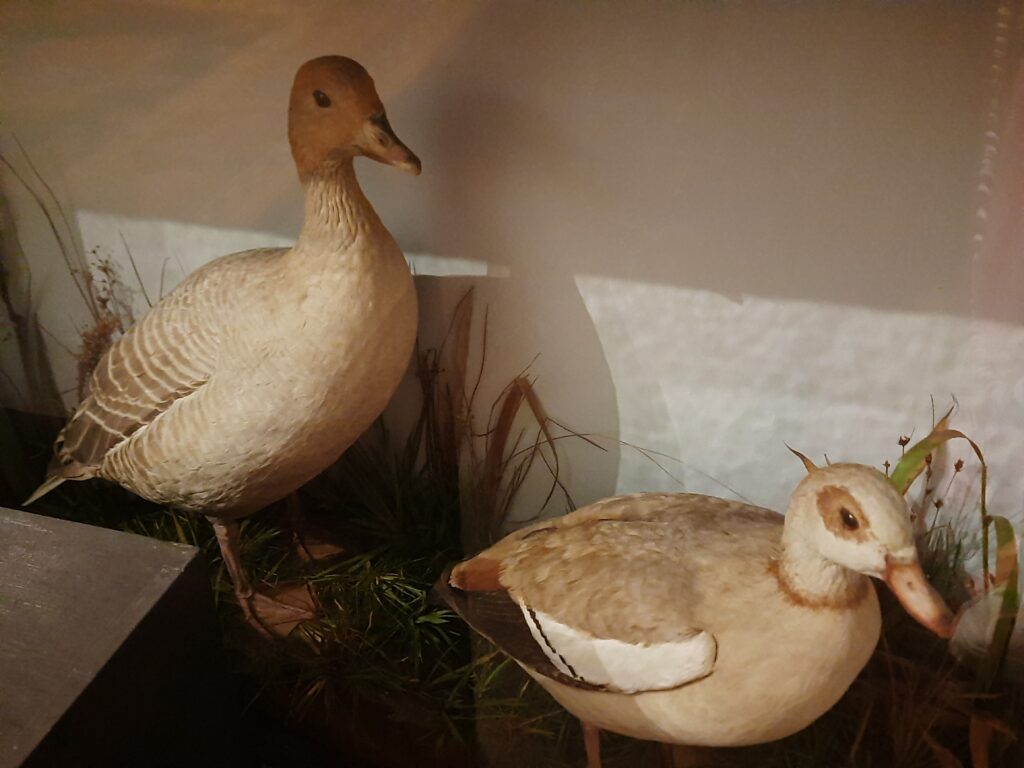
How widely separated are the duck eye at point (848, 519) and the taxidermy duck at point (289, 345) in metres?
0.54

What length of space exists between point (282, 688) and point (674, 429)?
0.67 meters

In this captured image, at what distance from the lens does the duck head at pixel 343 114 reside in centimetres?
83

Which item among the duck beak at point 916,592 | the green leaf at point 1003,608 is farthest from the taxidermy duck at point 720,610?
the green leaf at point 1003,608

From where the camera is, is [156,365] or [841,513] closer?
[841,513]

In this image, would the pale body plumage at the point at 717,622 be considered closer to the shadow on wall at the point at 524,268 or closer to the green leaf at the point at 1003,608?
the green leaf at the point at 1003,608

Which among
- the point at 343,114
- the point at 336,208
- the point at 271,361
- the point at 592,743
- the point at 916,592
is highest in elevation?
the point at 343,114

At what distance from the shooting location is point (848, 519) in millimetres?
642

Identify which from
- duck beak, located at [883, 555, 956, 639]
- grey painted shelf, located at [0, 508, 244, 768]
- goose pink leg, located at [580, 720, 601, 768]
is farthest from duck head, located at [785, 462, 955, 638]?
grey painted shelf, located at [0, 508, 244, 768]

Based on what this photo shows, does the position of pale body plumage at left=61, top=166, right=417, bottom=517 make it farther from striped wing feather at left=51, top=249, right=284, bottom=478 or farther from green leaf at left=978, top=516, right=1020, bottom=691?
green leaf at left=978, top=516, right=1020, bottom=691

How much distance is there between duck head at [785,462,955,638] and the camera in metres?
0.62

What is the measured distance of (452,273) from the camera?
43.1 inches

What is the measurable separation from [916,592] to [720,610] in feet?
0.55

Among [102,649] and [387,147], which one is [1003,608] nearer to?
[387,147]

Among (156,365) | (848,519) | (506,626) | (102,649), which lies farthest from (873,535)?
(156,365)
